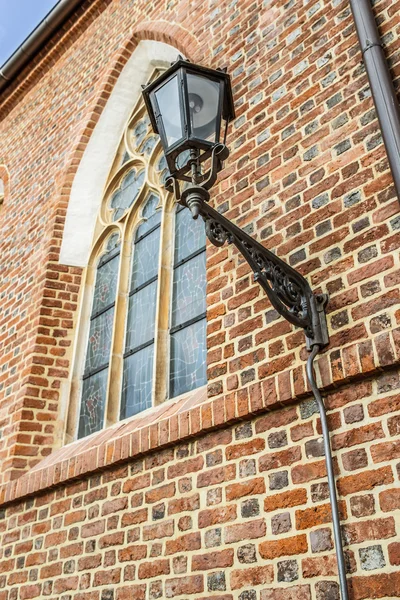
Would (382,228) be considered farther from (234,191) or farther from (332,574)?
(332,574)

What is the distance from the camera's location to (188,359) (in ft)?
13.0

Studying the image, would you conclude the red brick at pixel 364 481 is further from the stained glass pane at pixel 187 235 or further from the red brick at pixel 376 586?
the stained glass pane at pixel 187 235

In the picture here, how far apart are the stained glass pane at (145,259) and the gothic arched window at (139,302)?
0.4 inches

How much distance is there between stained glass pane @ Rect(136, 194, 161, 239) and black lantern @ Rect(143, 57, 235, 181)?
6.72 ft

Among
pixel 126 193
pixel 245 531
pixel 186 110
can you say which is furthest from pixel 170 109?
pixel 126 193

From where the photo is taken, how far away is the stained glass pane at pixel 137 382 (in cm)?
424

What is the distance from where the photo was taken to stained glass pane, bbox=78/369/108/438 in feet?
15.1

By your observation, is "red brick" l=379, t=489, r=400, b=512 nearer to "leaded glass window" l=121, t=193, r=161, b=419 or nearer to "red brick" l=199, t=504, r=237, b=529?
"red brick" l=199, t=504, r=237, b=529

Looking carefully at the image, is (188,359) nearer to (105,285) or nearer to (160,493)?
(160,493)

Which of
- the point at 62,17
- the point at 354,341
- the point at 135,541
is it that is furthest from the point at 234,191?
the point at 62,17

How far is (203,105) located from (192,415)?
1.56m

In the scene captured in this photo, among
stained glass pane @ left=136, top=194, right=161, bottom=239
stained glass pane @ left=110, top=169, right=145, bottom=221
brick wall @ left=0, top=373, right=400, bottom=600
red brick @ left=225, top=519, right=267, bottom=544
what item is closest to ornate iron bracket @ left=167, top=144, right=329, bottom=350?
brick wall @ left=0, top=373, right=400, bottom=600

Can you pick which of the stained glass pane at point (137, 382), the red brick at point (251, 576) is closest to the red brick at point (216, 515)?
the red brick at point (251, 576)

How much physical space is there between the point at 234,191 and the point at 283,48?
3.29ft
